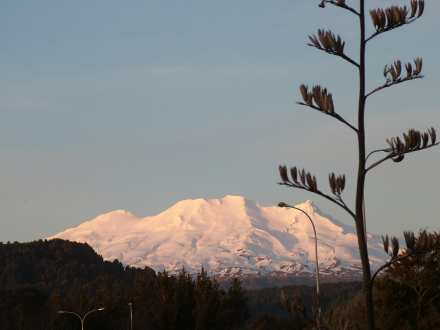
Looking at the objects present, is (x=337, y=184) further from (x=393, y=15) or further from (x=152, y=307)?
(x=152, y=307)

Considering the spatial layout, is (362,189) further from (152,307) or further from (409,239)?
(152,307)

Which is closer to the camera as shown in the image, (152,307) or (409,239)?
(409,239)

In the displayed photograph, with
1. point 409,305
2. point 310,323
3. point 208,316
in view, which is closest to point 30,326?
point 208,316

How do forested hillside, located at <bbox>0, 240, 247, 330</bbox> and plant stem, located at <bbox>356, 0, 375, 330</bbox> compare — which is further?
forested hillside, located at <bbox>0, 240, 247, 330</bbox>

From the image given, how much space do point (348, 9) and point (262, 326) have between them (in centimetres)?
13601

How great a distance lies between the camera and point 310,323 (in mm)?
15258

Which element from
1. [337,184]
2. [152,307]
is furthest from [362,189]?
[152,307]

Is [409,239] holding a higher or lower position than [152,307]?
lower

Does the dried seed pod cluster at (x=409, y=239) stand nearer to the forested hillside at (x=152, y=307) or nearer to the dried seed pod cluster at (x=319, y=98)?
the dried seed pod cluster at (x=319, y=98)

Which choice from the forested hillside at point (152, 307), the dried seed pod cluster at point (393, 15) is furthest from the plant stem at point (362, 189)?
the forested hillside at point (152, 307)

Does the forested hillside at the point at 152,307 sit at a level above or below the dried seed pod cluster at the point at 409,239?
above

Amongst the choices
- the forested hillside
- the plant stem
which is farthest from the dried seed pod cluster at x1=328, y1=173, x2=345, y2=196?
the forested hillside

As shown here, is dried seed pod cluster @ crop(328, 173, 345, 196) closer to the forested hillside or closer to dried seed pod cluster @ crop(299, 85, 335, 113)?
dried seed pod cluster @ crop(299, 85, 335, 113)

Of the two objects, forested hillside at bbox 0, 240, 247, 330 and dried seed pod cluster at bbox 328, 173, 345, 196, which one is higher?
forested hillside at bbox 0, 240, 247, 330
